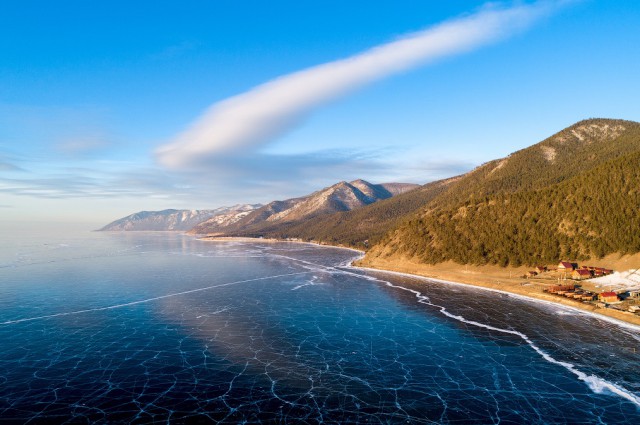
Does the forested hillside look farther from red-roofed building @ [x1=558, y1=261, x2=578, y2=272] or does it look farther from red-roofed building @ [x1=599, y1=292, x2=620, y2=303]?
red-roofed building @ [x1=599, y1=292, x2=620, y2=303]

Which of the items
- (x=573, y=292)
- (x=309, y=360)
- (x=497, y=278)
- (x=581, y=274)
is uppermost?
(x=581, y=274)

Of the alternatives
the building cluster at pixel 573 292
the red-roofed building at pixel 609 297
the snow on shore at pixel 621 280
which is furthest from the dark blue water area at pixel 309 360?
the snow on shore at pixel 621 280

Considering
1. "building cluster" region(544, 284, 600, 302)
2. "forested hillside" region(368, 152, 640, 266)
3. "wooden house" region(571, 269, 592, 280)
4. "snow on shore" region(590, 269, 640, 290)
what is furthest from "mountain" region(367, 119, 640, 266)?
"building cluster" region(544, 284, 600, 302)

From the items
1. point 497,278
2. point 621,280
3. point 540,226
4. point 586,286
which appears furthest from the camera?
point 540,226

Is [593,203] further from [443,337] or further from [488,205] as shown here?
[443,337]

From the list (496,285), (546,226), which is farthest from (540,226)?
(496,285)

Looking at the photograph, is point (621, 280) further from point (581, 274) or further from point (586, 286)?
point (581, 274)
